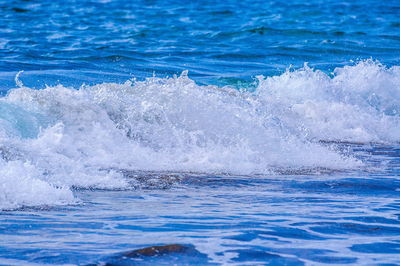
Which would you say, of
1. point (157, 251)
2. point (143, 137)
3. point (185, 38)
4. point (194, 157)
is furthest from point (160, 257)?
point (185, 38)

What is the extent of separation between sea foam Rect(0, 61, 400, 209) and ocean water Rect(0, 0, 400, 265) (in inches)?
0.8

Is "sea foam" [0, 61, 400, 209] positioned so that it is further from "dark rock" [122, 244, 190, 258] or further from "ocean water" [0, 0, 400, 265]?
"dark rock" [122, 244, 190, 258]

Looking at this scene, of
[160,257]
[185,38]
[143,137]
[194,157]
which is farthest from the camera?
[185,38]

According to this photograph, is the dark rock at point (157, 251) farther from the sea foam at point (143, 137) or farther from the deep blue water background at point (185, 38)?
the deep blue water background at point (185, 38)

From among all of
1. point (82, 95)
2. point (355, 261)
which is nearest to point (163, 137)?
point (82, 95)

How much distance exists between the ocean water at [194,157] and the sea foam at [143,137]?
0.07ft

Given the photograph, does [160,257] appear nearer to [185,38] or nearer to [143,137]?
[143,137]

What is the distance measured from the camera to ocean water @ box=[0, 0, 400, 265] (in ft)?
16.3

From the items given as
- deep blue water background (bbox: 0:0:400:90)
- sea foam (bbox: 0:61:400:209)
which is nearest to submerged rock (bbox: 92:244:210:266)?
sea foam (bbox: 0:61:400:209)

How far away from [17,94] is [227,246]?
17.3 ft

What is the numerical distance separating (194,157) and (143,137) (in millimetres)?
948

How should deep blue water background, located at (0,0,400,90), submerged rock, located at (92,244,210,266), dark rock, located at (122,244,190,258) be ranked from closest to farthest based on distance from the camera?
submerged rock, located at (92,244,210,266) → dark rock, located at (122,244,190,258) → deep blue water background, located at (0,0,400,90)

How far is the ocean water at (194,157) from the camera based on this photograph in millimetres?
4957

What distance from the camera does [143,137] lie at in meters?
8.75
